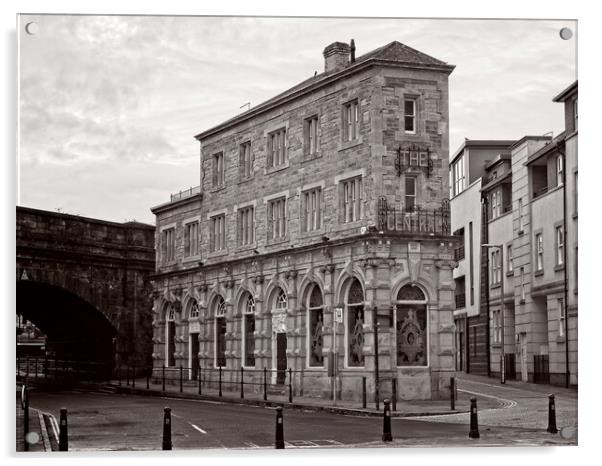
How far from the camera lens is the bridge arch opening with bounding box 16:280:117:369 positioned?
38125 millimetres

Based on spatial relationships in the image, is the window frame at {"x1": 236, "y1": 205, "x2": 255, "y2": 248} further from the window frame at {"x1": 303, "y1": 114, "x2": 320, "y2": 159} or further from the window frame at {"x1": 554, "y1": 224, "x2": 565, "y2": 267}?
the window frame at {"x1": 554, "y1": 224, "x2": 565, "y2": 267}

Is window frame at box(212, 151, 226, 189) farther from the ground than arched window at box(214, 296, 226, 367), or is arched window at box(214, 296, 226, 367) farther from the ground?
window frame at box(212, 151, 226, 189)

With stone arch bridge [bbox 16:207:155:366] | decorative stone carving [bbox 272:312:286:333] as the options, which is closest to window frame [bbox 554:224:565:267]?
decorative stone carving [bbox 272:312:286:333]

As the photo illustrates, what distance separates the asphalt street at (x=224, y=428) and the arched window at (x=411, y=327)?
351cm

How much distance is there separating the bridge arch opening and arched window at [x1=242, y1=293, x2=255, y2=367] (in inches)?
271

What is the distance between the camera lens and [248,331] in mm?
31953

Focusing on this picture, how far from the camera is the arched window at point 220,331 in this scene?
32.6 m

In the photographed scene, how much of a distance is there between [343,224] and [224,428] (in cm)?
792

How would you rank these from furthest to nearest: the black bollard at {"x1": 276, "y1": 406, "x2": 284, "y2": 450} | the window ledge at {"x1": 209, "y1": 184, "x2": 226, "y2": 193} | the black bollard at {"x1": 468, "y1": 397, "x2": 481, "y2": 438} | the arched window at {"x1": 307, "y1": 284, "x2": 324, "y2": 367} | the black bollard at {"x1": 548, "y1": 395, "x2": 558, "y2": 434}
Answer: the window ledge at {"x1": 209, "y1": 184, "x2": 226, "y2": 193} < the arched window at {"x1": 307, "y1": 284, "x2": 324, "y2": 367} < the black bollard at {"x1": 548, "y1": 395, "x2": 558, "y2": 434} < the black bollard at {"x1": 468, "y1": 397, "x2": 481, "y2": 438} < the black bollard at {"x1": 276, "y1": 406, "x2": 284, "y2": 450}

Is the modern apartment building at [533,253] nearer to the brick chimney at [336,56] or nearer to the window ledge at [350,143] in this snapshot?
the brick chimney at [336,56]

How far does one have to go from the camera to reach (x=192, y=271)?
34.0 metres

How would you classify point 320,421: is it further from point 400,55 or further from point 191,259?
point 191,259

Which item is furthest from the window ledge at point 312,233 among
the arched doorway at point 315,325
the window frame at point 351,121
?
the window frame at point 351,121

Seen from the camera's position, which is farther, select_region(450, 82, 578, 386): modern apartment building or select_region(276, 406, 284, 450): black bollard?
select_region(450, 82, 578, 386): modern apartment building
